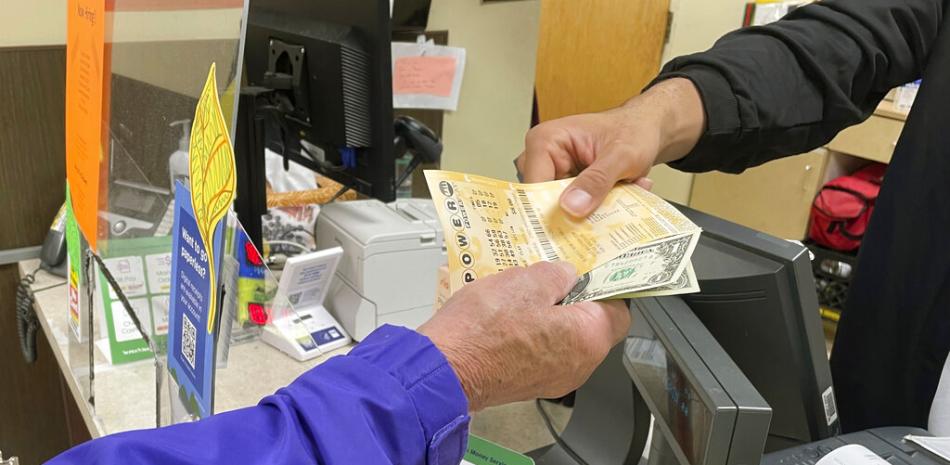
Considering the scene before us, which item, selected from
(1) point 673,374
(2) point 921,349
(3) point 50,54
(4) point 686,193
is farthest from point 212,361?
(4) point 686,193

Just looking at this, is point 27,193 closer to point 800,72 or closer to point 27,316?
point 27,316

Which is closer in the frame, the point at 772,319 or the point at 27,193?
the point at 772,319

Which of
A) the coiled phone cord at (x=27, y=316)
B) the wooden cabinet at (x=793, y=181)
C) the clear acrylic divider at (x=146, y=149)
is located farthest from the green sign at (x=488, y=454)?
the wooden cabinet at (x=793, y=181)

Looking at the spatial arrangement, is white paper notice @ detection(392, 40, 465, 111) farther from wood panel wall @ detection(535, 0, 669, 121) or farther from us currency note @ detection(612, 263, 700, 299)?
us currency note @ detection(612, 263, 700, 299)

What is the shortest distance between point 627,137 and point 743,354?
1.07 ft

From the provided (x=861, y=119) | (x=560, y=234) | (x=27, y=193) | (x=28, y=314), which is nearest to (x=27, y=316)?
(x=28, y=314)

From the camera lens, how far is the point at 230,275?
2.21ft

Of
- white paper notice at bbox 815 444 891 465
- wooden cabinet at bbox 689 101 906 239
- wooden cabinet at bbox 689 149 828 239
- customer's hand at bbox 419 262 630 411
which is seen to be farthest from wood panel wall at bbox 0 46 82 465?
wooden cabinet at bbox 689 149 828 239

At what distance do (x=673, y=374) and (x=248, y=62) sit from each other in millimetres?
1268

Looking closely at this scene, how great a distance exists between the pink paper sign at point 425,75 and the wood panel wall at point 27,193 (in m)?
0.80

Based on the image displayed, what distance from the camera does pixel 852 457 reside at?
681mm

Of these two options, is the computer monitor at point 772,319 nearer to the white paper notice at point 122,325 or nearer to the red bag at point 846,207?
the white paper notice at point 122,325

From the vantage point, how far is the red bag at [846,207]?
2848 mm

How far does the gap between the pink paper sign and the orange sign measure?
99 centimetres
